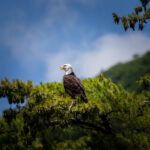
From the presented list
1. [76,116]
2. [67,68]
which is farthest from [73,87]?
[67,68]

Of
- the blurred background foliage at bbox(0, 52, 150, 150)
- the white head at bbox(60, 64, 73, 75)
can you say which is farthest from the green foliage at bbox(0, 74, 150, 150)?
the white head at bbox(60, 64, 73, 75)

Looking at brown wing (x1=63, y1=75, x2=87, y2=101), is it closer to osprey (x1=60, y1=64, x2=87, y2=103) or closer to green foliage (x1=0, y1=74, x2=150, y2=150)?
osprey (x1=60, y1=64, x2=87, y2=103)

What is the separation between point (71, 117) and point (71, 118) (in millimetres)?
49

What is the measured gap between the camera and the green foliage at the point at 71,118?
14.1 ft

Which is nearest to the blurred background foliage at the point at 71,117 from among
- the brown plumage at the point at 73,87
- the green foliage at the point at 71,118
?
the green foliage at the point at 71,118

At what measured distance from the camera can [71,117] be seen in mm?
5152

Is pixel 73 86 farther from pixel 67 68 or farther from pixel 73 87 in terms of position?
pixel 67 68

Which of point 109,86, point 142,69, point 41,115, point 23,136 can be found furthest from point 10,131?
point 142,69

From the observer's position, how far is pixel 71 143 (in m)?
4.27

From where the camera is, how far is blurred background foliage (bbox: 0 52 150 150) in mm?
4309

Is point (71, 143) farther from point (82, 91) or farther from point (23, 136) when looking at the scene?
point (82, 91)

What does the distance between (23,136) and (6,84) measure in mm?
1037

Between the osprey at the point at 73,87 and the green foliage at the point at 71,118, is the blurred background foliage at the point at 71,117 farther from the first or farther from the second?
the osprey at the point at 73,87

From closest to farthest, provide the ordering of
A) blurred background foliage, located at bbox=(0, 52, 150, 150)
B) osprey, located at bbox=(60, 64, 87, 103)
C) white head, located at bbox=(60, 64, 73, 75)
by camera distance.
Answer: blurred background foliage, located at bbox=(0, 52, 150, 150) → osprey, located at bbox=(60, 64, 87, 103) → white head, located at bbox=(60, 64, 73, 75)
